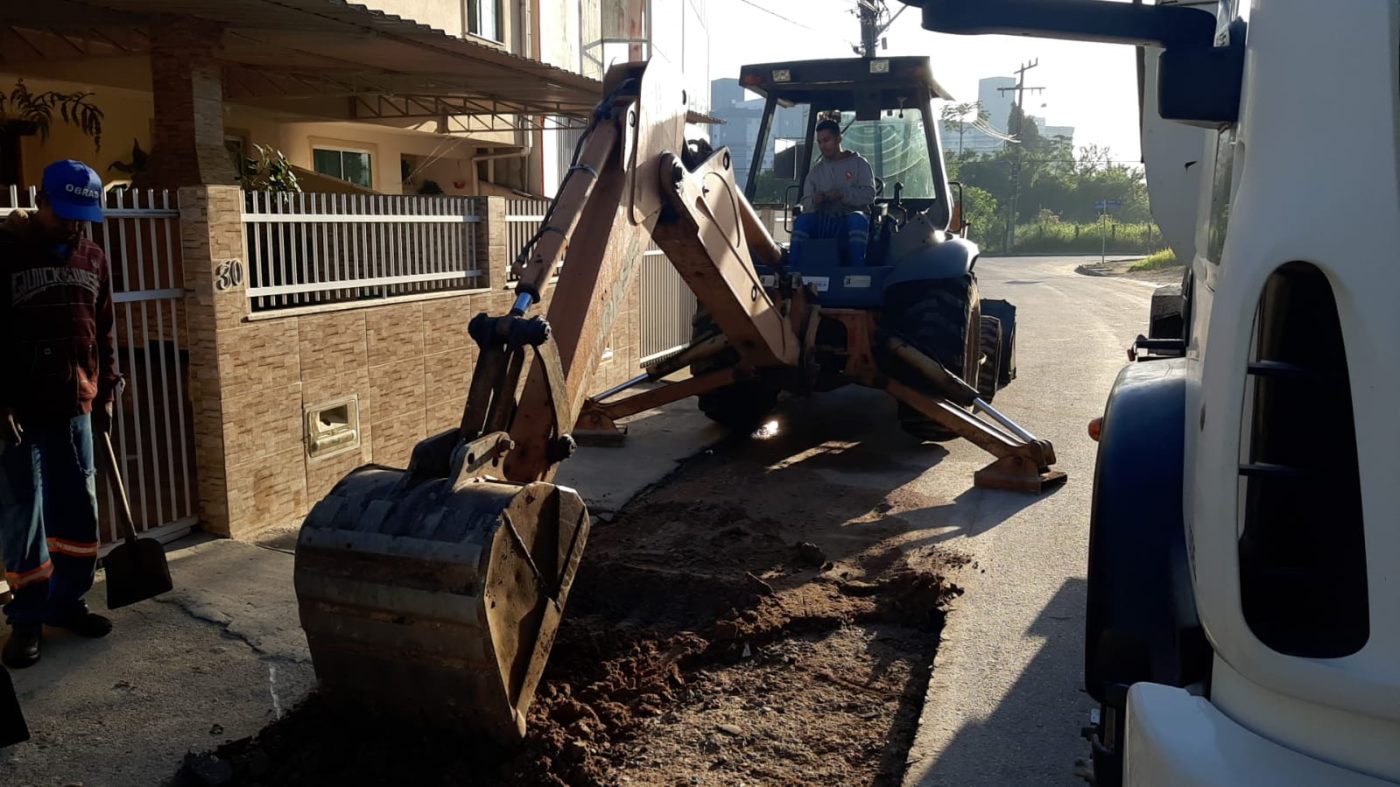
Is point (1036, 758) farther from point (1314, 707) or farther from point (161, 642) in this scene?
point (161, 642)

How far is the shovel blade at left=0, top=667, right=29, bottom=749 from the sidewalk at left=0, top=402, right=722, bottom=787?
66 millimetres

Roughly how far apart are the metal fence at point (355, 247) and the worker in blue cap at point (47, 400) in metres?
1.69

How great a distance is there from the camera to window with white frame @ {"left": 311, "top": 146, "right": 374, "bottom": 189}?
16.2 metres

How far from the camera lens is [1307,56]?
1.76m

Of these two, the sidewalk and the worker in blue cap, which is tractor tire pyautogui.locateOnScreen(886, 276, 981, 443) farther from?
the worker in blue cap

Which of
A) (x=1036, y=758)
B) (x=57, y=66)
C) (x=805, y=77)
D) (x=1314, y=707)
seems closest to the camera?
(x=1314, y=707)

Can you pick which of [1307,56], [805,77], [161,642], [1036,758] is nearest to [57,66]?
[805,77]

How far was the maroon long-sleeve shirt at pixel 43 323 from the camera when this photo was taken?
4184 mm

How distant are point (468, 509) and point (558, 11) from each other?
16044mm

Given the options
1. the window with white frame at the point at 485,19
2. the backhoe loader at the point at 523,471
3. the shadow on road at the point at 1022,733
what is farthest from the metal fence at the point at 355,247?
the window with white frame at the point at 485,19

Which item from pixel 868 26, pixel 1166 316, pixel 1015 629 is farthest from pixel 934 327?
pixel 868 26

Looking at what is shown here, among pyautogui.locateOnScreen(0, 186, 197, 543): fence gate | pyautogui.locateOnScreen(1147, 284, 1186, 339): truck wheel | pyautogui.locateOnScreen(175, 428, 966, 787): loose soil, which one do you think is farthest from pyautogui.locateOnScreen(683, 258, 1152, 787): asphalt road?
pyautogui.locateOnScreen(0, 186, 197, 543): fence gate

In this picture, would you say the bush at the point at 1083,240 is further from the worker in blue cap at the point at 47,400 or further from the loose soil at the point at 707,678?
the worker in blue cap at the point at 47,400

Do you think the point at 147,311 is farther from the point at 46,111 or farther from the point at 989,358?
the point at 46,111
